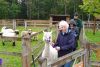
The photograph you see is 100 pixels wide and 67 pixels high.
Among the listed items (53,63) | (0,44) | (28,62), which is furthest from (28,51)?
(0,44)

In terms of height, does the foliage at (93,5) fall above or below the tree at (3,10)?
above

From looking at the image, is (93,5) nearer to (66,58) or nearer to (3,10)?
(66,58)

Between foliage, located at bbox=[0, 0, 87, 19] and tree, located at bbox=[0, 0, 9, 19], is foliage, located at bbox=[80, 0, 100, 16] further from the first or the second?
foliage, located at bbox=[0, 0, 87, 19]

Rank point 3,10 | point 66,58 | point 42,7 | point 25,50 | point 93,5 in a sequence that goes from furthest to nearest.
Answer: point 42,7 → point 3,10 → point 93,5 → point 25,50 → point 66,58

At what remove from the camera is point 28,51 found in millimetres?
6816

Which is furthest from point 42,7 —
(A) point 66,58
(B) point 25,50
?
(A) point 66,58

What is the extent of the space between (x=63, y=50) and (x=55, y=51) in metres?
0.24

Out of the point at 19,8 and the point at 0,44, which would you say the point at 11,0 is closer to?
the point at 19,8

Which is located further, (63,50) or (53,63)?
(63,50)

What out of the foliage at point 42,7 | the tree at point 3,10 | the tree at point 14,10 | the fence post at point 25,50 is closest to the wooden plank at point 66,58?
the fence post at point 25,50

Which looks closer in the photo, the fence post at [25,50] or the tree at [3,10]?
the fence post at [25,50]

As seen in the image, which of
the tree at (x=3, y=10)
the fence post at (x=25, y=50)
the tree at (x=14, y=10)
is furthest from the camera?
the tree at (x=14, y=10)

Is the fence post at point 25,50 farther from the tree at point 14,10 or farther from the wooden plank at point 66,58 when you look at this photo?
the tree at point 14,10

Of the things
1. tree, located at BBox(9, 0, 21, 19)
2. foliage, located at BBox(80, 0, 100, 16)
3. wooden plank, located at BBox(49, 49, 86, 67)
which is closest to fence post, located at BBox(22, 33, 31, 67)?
wooden plank, located at BBox(49, 49, 86, 67)
